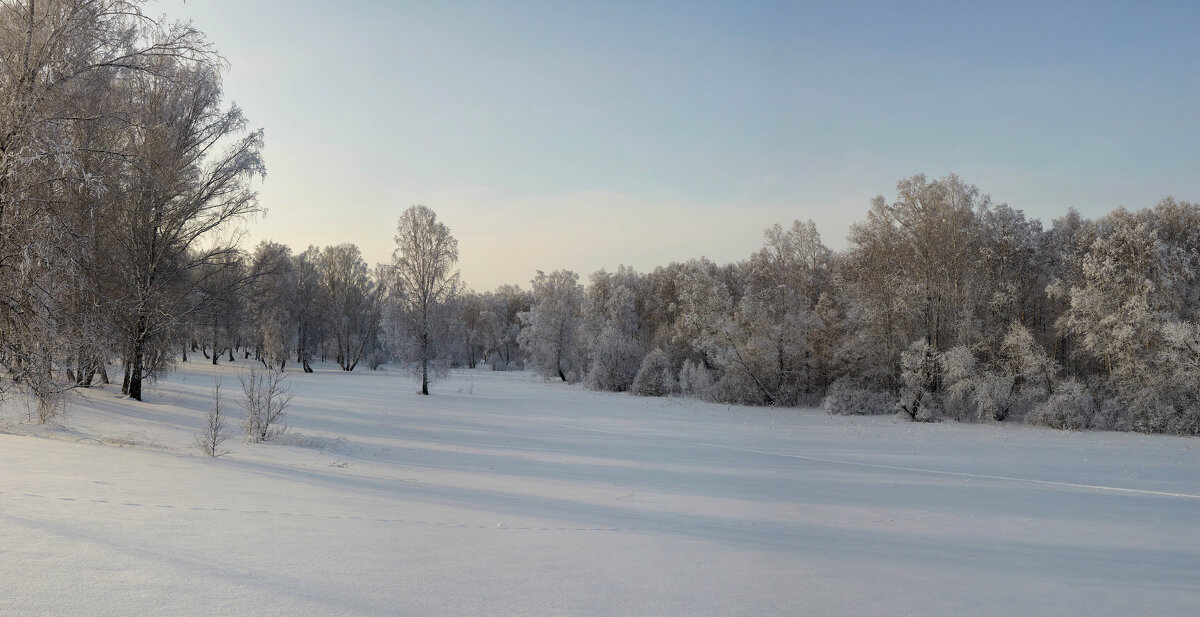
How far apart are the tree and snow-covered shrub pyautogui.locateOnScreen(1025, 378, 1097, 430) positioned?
2438 cm

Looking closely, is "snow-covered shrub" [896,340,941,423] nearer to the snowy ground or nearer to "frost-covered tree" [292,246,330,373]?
the snowy ground

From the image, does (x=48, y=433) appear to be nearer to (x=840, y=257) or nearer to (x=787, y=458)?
(x=787, y=458)

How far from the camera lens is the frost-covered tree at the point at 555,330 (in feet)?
172

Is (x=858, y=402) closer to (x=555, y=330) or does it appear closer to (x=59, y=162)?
(x=59, y=162)

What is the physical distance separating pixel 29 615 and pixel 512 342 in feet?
275

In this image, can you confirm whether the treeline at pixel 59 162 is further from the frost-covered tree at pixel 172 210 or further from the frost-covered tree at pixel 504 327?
the frost-covered tree at pixel 504 327

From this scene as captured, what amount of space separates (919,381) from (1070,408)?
4672 millimetres

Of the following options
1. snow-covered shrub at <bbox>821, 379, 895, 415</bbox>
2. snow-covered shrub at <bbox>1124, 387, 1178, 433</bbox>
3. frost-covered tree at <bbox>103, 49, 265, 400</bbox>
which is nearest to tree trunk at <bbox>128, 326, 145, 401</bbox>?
frost-covered tree at <bbox>103, 49, 265, 400</bbox>

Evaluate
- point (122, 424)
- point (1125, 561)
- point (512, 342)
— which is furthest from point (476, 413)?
point (512, 342)

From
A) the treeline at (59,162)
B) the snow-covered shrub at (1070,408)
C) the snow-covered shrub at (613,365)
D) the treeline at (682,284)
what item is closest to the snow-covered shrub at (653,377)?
the treeline at (682,284)

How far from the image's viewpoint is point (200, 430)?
45.7 ft

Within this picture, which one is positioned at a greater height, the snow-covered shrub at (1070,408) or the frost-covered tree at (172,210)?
the frost-covered tree at (172,210)

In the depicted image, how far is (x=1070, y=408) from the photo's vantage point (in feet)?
73.8

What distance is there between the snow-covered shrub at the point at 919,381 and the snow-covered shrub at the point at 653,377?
13931 mm
